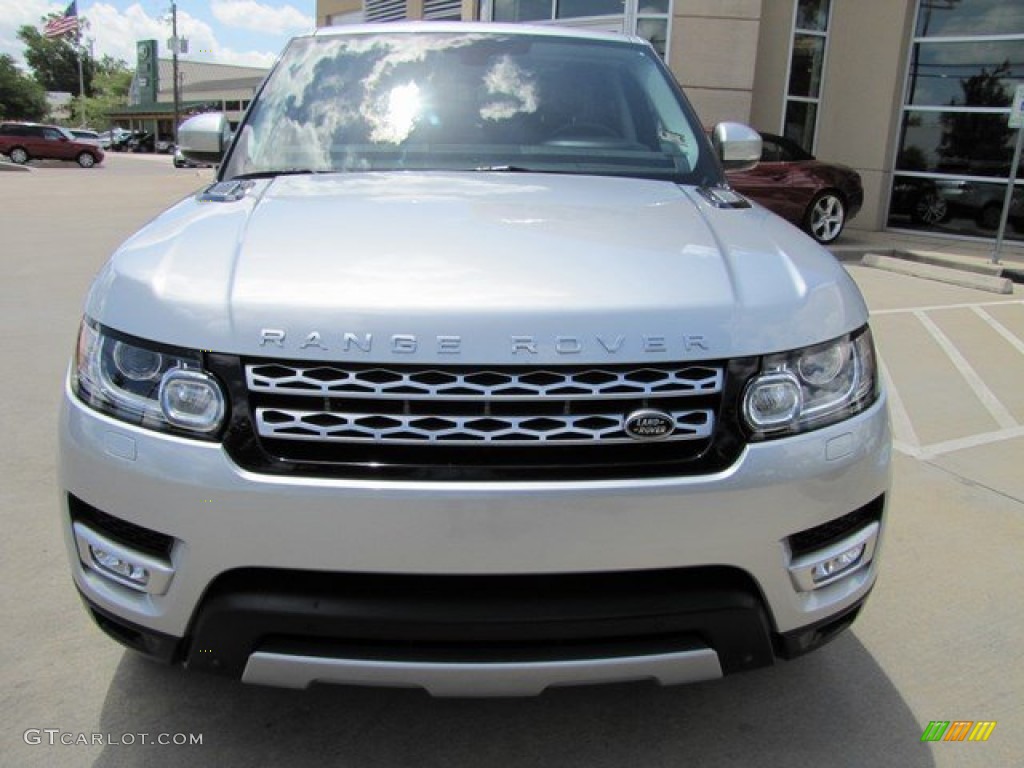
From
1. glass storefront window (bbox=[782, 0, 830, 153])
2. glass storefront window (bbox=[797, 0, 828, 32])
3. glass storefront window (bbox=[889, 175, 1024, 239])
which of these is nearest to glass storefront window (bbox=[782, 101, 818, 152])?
glass storefront window (bbox=[782, 0, 830, 153])

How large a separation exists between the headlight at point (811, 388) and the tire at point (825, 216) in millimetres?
11000

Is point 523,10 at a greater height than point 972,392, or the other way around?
point 523,10

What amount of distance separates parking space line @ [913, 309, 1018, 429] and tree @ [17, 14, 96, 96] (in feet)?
395

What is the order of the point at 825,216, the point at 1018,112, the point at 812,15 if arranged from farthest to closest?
the point at 812,15, the point at 825,216, the point at 1018,112

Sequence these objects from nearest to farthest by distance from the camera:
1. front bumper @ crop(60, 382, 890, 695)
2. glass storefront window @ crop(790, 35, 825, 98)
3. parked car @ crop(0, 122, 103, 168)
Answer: front bumper @ crop(60, 382, 890, 695) → glass storefront window @ crop(790, 35, 825, 98) → parked car @ crop(0, 122, 103, 168)

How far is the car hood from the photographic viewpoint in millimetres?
1739

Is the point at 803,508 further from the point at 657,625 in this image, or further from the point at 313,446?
the point at 313,446

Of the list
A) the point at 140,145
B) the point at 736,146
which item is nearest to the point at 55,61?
the point at 140,145

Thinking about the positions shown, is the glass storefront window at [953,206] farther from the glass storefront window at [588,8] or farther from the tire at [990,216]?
the glass storefront window at [588,8]

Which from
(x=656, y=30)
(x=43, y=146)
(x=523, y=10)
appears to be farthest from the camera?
(x=43, y=146)

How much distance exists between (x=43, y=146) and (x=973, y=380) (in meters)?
38.2

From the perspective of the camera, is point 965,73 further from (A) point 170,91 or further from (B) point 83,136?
(A) point 170,91

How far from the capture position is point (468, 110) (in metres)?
3.12

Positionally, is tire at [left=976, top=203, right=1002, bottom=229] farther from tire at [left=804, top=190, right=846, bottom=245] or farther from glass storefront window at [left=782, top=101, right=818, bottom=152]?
tire at [left=804, top=190, right=846, bottom=245]
